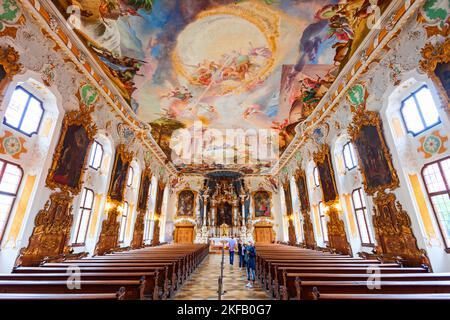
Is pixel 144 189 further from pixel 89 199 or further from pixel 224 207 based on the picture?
pixel 224 207

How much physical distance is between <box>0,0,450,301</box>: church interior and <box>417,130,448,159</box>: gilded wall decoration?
0.04m

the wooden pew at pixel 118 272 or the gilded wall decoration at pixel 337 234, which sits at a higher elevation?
the gilded wall decoration at pixel 337 234

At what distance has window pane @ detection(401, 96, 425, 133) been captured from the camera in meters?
6.79

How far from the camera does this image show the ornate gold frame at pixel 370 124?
7.24 metres

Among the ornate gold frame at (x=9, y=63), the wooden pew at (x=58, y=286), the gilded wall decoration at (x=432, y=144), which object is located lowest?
the wooden pew at (x=58, y=286)

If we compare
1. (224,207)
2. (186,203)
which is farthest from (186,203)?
(224,207)

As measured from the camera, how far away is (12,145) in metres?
6.05

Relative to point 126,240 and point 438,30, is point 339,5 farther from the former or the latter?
point 126,240

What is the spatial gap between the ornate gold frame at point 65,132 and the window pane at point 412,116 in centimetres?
1188

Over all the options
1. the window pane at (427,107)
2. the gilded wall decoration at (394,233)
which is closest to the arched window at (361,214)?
the gilded wall decoration at (394,233)

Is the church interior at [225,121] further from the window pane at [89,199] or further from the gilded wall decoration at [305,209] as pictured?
the gilded wall decoration at [305,209]

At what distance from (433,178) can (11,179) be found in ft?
41.0

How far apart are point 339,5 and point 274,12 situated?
2.13 meters
